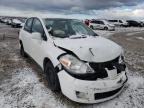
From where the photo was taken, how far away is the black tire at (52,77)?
14.0ft

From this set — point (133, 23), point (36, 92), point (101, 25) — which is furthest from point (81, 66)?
point (133, 23)

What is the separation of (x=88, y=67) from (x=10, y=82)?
246 centimetres

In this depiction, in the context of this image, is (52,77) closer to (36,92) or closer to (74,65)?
(36,92)

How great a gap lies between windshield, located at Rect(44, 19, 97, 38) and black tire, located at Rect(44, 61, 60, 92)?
85 centimetres

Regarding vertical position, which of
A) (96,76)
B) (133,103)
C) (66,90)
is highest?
(96,76)

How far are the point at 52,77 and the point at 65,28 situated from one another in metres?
1.55

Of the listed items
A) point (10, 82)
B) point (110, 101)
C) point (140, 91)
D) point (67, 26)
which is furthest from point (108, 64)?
point (10, 82)

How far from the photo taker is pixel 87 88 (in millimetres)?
3662

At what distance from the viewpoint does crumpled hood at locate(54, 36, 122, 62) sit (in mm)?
3939

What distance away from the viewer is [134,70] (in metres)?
6.53

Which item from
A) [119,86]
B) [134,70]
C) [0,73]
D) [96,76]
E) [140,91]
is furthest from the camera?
[134,70]

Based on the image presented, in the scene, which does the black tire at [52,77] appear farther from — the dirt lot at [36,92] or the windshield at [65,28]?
the windshield at [65,28]

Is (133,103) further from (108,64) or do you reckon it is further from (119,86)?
(108,64)

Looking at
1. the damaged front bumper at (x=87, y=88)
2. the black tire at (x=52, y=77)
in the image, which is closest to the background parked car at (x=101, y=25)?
the black tire at (x=52, y=77)
